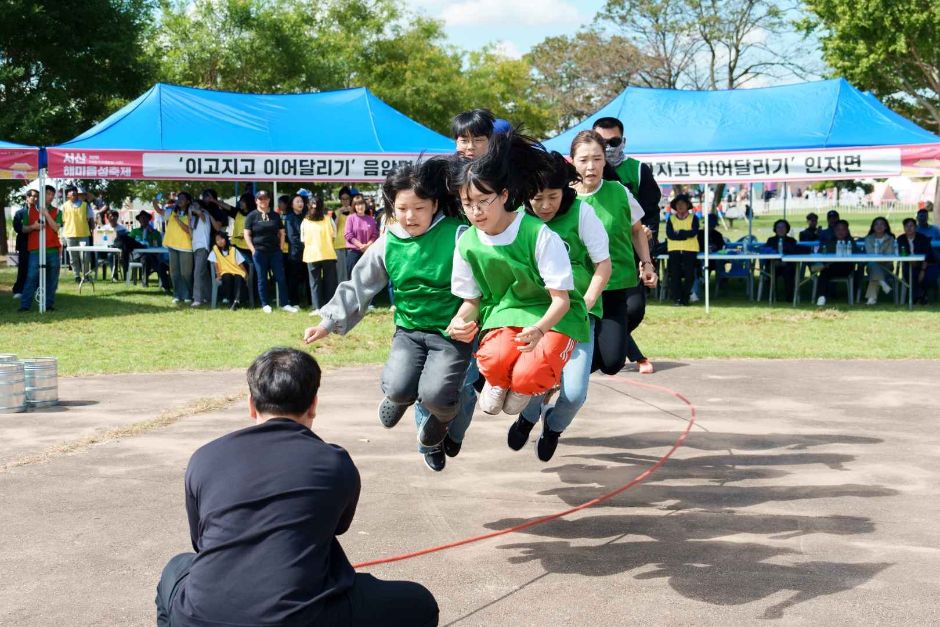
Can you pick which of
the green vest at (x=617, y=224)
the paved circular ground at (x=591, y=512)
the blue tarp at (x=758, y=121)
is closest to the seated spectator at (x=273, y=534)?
the paved circular ground at (x=591, y=512)

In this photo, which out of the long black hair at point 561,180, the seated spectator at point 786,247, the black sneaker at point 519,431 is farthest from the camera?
the seated spectator at point 786,247

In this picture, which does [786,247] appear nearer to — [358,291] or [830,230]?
[830,230]

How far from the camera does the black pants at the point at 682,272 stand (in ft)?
59.8

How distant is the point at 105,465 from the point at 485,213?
331 centimetres

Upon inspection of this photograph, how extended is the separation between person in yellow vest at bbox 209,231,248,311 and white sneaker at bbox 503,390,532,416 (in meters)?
12.8

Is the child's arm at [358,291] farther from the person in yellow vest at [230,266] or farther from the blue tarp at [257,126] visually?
the person in yellow vest at [230,266]

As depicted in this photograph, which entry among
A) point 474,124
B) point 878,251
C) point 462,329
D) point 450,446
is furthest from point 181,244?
point 462,329

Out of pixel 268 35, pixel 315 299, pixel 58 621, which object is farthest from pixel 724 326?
pixel 268 35

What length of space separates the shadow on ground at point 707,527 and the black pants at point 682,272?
36.0ft

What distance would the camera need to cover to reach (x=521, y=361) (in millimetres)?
5047

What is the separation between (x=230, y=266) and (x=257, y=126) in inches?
103

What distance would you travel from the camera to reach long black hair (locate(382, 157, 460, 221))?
5340 millimetres

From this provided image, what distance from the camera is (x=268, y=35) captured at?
37781mm

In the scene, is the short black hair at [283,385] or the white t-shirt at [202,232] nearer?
the short black hair at [283,385]
